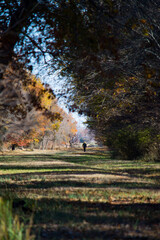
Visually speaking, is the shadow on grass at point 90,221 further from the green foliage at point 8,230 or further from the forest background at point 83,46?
the forest background at point 83,46

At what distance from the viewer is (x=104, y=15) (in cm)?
781

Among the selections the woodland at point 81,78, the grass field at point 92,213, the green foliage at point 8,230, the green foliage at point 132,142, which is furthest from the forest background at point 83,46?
the green foliage at point 132,142

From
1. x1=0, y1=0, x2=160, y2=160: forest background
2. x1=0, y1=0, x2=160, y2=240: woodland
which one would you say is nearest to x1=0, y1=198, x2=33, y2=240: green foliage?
x1=0, y1=0, x2=160, y2=240: woodland

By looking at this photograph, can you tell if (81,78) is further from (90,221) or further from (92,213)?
(90,221)

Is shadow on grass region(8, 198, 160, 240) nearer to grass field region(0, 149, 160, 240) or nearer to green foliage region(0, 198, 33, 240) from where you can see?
grass field region(0, 149, 160, 240)

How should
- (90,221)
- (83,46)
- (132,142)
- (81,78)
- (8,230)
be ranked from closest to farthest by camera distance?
(8,230)
(90,221)
(83,46)
(81,78)
(132,142)

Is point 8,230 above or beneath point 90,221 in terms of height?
above

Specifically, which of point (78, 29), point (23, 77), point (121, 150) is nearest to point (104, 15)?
point (78, 29)

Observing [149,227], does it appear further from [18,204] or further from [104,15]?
[104,15]

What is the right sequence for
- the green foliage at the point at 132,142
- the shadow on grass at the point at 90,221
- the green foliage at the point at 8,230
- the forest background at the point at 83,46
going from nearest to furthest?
the green foliage at the point at 8,230
the shadow on grass at the point at 90,221
the forest background at the point at 83,46
the green foliage at the point at 132,142

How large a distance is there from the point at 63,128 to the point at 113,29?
60429 millimetres

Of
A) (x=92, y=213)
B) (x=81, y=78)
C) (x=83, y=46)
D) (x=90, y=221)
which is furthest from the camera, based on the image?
(x=81, y=78)

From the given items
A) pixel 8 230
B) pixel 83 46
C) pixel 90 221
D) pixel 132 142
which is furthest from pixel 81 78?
pixel 132 142

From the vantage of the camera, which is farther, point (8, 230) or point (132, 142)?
point (132, 142)
